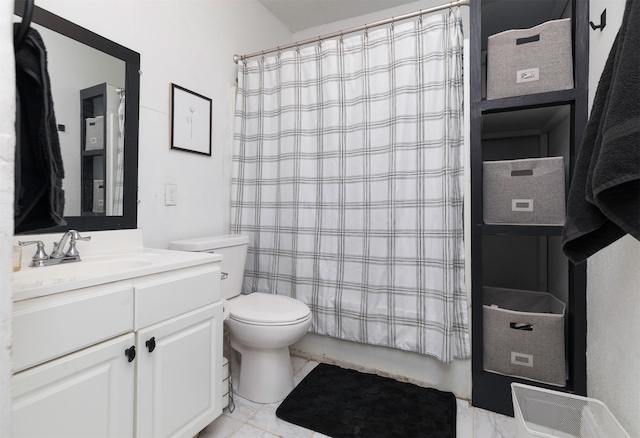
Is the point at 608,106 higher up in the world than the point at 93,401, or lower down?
higher up

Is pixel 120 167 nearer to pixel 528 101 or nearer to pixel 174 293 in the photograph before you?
pixel 174 293

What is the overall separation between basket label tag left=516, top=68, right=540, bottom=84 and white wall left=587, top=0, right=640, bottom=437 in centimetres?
20

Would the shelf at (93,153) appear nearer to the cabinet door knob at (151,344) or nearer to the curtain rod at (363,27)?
the cabinet door knob at (151,344)

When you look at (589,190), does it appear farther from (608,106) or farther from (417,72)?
(417,72)

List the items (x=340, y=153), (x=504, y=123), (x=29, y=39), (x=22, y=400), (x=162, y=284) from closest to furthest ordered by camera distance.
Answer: (x=29, y=39), (x=22, y=400), (x=162, y=284), (x=340, y=153), (x=504, y=123)

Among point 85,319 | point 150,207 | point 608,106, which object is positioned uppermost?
point 608,106

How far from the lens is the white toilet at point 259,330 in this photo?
1.57 m

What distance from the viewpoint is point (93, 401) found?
938 millimetres

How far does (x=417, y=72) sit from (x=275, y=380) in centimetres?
182

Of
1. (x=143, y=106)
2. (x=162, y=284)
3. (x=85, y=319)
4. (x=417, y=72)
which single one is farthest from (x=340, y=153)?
(x=85, y=319)

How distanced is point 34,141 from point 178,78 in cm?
132

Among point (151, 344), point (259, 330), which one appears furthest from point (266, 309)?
point (151, 344)

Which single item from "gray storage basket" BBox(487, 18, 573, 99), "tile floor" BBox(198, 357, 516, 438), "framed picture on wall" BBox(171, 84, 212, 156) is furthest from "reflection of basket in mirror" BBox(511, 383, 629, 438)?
"framed picture on wall" BBox(171, 84, 212, 156)

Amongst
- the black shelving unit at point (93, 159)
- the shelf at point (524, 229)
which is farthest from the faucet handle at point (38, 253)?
the shelf at point (524, 229)
